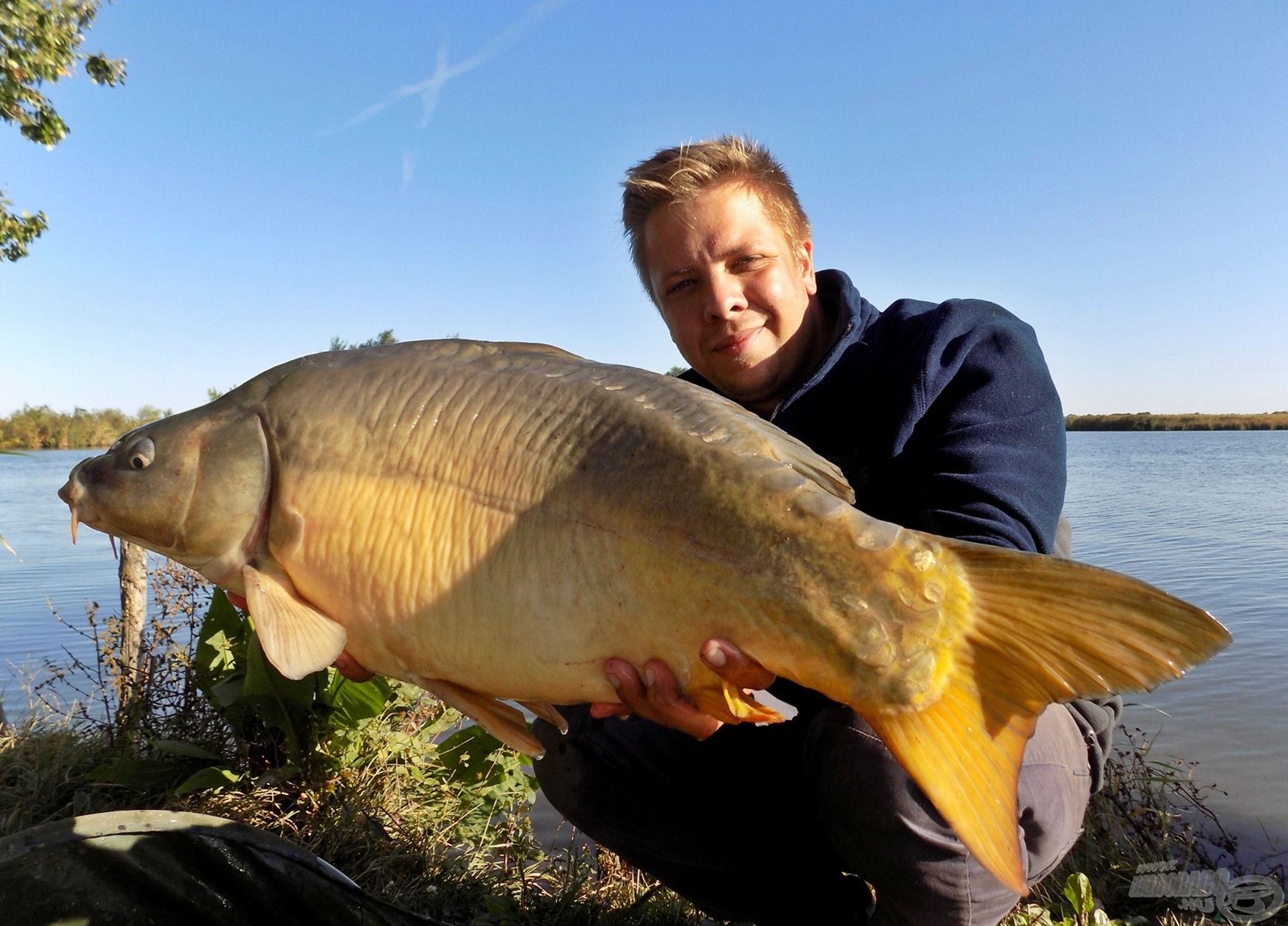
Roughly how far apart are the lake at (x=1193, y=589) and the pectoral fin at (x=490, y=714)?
41.4 inches

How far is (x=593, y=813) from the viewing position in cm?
199

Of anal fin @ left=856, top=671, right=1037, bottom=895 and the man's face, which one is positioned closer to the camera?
anal fin @ left=856, top=671, right=1037, bottom=895

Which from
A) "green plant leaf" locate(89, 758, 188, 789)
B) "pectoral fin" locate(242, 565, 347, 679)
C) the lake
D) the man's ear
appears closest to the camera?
"pectoral fin" locate(242, 565, 347, 679)

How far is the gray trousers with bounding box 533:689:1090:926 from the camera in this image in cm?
162

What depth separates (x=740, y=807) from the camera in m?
1.90

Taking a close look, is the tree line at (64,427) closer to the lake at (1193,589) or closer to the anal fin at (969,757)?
the lake at (1193,589)

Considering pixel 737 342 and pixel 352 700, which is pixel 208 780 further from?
pixel 737 342

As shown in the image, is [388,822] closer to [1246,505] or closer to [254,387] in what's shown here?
[254,387]

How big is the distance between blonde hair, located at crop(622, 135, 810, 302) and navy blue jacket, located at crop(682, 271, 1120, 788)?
0.36 m

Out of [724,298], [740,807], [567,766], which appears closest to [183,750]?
[567,766]

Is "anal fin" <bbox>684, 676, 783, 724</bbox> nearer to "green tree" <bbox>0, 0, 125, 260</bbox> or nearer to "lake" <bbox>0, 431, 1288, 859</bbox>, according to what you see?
"lake" <bbox>0, 431, 1288, 859</bbox>

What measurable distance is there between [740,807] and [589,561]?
3.04ft

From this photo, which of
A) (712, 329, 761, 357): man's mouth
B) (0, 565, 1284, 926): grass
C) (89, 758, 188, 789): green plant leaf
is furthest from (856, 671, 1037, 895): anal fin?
(89, 758, 188, 789): green plant leaf

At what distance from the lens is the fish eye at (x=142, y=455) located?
1503 millimetres
